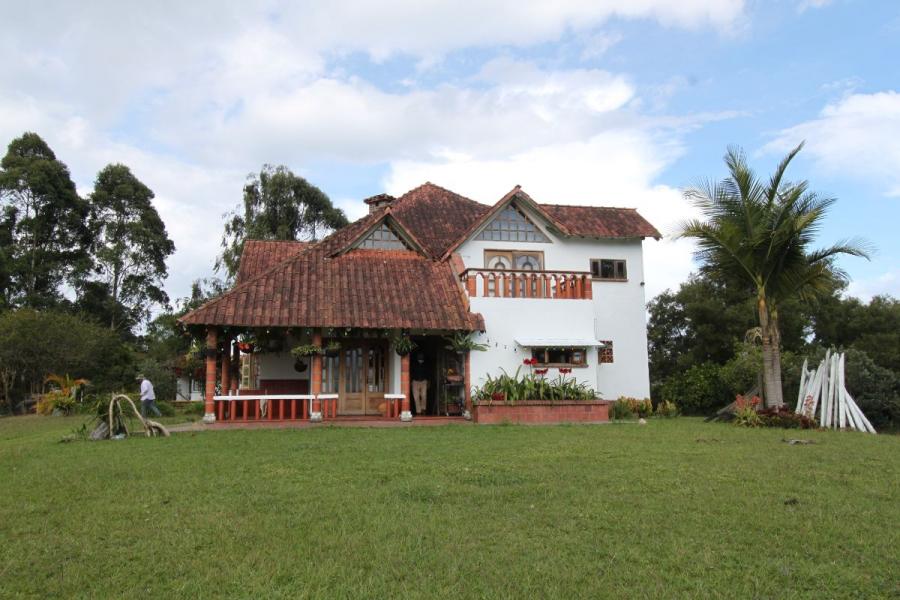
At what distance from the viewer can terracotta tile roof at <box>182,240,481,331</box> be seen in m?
15.1

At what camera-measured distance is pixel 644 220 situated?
22.1m

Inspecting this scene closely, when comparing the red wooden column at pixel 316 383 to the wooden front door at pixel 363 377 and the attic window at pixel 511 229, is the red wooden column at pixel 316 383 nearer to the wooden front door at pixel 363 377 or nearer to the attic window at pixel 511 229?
the wooden front door at pixel 363 377

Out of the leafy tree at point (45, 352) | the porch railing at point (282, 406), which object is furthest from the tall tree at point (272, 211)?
the porch railing at point (282, 406)

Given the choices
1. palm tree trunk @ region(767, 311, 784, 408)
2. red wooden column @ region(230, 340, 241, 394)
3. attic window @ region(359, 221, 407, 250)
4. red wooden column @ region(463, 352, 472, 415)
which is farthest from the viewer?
attic window @ region(359, 221, 407, 250)

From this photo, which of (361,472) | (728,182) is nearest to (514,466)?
(361,472)

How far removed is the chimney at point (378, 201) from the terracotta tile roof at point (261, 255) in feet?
10.4

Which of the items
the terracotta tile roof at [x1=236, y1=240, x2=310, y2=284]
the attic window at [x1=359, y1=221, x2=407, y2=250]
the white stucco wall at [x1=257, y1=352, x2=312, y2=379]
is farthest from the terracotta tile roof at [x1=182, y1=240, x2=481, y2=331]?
the white stucco wall at [x1=257, y1=352, x2=312, y2=379]

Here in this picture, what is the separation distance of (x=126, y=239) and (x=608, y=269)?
27328 mm

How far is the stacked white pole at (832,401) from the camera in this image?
14023 mm

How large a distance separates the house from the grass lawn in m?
5.62

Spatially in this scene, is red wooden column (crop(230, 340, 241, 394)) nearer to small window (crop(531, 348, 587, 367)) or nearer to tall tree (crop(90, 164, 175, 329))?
small window (crop(531, 348, 587, 367))

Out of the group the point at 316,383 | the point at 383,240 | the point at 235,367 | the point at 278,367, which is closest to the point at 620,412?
the point at 316,383

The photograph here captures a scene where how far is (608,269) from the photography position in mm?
21219

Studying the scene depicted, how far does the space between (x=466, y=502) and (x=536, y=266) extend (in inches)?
553
